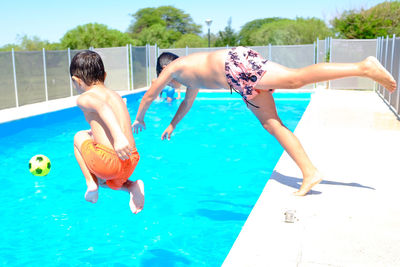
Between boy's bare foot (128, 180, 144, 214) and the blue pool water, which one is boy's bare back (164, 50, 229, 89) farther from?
the blue pool water

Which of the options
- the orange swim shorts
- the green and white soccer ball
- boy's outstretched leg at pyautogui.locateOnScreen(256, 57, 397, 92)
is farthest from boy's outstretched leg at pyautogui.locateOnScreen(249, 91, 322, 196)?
the green and white soccer ball

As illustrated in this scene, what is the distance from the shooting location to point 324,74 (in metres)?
3.41

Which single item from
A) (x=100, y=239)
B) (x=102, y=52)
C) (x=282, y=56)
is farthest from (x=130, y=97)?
(x=100, y=239)

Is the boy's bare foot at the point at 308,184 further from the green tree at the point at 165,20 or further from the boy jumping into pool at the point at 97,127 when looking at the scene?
the green tree at the point at 165,20

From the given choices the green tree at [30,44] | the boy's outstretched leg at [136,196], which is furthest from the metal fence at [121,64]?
the green tree at [30,44]

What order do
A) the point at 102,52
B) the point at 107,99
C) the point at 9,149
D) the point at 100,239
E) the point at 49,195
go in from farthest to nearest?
the point at 102,52
the point at 9,149
the point at 49,195
the point at 100,239
the point at 107,99

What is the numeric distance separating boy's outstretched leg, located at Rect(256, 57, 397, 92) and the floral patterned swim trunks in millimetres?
57

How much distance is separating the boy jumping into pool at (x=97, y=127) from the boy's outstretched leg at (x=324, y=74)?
1.31 m

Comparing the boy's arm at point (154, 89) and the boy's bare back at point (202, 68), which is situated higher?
the boy's bare back at point (202, 68)

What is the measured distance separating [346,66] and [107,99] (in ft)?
6.21

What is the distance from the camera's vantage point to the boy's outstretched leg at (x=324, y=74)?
3.32 metres

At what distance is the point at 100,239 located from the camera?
4.51 m

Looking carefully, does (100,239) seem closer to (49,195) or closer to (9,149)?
(49,195)

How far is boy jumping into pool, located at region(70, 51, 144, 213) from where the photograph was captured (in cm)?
299
